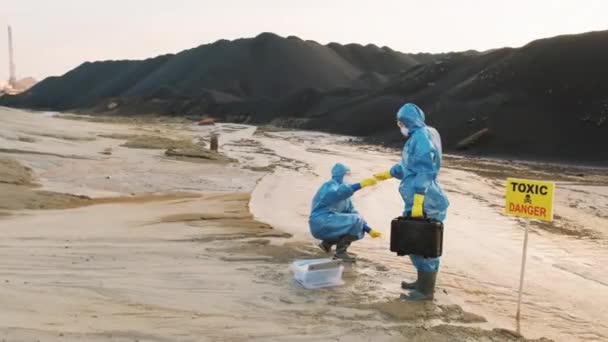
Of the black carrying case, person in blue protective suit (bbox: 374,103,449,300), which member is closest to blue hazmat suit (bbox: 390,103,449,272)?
person in blue protective suit (bbox: 374,103,449,300)

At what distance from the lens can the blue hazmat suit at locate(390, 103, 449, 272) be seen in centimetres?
555

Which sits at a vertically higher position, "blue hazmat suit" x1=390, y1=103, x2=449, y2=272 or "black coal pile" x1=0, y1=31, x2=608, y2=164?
"black coal pile" x1=0, y1=31, x2=608, y2=164

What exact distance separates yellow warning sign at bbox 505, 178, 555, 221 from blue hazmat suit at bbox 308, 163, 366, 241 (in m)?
2.10

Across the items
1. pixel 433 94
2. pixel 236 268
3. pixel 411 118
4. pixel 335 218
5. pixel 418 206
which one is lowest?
pixel 236 268

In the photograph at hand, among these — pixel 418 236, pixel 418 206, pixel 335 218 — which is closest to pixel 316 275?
pixel 335 218

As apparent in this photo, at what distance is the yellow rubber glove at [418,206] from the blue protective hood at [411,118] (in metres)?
0.75

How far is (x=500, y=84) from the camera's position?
38531 mm

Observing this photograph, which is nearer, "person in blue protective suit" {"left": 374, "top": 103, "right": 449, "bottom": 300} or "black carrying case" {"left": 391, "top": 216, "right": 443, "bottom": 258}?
"black carrying case" {"left": 391, "top": 216, "right": 443, "bottom": 258}

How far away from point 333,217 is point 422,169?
70.3 inches

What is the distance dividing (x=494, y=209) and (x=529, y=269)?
232 inches

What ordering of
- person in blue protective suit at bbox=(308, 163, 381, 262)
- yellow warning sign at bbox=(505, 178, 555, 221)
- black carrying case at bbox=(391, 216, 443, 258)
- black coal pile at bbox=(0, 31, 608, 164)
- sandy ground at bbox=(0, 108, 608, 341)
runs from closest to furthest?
sandy ground at bbox=(0, 108, 608, 341) < yellow warning sign at bbox=(505, 178, 555, 221) < black carrying case at bbox=(391, 216, 443, 258) < person in blue protective suit at bbox=(308, 163, 381, 262) < black coal pile at bbox=(0, 31, 608, 164)

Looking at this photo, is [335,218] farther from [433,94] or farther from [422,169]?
[433,94]

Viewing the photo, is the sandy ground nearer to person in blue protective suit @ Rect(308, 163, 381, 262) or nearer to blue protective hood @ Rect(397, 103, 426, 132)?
person in blue protective suit @ Rect(308, 163, 381, 262)

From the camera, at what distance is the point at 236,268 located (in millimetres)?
6754
